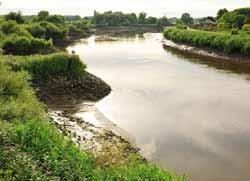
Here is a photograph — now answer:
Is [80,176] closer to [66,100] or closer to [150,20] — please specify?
[66,100]

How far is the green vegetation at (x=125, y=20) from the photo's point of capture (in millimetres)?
138525

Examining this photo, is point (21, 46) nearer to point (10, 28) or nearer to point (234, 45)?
point (10, 28)

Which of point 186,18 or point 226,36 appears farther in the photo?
point 186,18

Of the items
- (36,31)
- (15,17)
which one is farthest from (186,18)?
(36,31)

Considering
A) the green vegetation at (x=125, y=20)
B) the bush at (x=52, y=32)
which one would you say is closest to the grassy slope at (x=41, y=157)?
the bush at (x=52, y=32)

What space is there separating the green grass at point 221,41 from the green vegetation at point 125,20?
68493mm

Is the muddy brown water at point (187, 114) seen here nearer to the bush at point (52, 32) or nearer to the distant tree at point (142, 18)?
the bush at point (52, 32)

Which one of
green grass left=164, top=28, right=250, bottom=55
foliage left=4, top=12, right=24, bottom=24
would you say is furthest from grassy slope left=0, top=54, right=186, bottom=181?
foliage left=4, top=12, right=24, bottom=24

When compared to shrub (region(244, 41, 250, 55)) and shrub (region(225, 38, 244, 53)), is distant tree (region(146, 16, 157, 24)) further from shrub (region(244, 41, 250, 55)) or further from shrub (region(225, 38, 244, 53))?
shrub (region(244, 41, 250, 55))

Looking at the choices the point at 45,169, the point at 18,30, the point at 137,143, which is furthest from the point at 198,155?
the point at 18,30

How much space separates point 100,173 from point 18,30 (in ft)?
143

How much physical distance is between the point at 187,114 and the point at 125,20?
4725 inches

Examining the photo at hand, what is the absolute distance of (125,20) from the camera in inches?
5610

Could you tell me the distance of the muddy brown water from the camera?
18.2m
